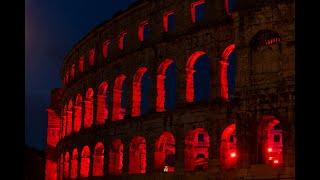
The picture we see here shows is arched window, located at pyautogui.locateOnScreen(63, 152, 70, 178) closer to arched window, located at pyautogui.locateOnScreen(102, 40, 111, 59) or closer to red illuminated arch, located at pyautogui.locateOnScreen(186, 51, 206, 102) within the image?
arched window, located at pyautogui.locateOnScreen(102, 40, 111, 59)

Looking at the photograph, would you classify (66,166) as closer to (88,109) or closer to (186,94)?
(88,109)

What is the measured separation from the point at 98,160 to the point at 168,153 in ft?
21.2

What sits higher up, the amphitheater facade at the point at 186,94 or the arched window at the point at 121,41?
the arched window at the point at 121,41

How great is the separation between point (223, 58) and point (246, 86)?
271cm

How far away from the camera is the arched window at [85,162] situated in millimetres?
32844

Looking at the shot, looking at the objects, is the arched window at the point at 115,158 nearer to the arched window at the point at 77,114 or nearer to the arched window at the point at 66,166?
the arched window at the point at 77,114

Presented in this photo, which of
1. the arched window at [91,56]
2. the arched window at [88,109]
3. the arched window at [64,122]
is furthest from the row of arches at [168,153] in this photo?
the arched window at [91,56]

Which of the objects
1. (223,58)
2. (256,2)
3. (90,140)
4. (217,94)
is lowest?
(90,140)

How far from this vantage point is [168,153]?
36125 mm

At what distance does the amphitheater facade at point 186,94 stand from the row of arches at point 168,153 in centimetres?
5

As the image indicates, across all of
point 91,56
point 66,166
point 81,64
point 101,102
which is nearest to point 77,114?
point 81,64

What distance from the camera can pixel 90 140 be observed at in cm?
3145
